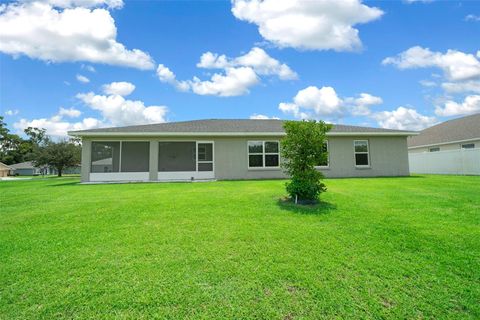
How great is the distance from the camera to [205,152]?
586 inches

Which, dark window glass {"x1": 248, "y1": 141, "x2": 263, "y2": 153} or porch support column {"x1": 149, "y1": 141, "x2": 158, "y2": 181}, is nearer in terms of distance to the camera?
porch support column {"x1": 149, "y1": 141, "x2": 158, "y2": 181}

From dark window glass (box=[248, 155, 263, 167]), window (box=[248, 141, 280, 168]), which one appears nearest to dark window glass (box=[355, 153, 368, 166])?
window (box=[248, 141, 280, 168])

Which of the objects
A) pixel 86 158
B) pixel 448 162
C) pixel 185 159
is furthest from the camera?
pixel 448 162

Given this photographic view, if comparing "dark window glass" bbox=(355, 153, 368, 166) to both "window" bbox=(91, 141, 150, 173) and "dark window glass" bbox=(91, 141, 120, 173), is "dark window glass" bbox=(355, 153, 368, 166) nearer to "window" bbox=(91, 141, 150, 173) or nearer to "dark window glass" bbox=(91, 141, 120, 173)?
"window" bbox=(91, 141, 150, 173)

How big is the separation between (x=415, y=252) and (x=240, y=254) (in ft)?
8.94

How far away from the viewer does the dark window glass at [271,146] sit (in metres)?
15.0

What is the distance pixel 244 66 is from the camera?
19000mm

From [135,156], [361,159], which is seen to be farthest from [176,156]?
[361,159]

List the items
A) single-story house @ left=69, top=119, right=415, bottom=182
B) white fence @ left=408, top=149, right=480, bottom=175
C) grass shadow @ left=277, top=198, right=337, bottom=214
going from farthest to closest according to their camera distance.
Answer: white fence @ left=408, top=149, right=480, bottom=175 < single-story house @ left=69, top=119, right=415, bottom=182 < grass shadow @ left=277, top=198, right=337, bottom=214

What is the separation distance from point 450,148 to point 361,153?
35.6ft

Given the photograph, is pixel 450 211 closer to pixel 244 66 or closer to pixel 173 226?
pixel 173 226

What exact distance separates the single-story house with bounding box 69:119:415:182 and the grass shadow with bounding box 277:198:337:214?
7978 millimetres

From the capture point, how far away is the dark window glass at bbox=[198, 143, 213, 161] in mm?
14844

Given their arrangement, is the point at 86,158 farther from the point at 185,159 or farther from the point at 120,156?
the point at 185,159
